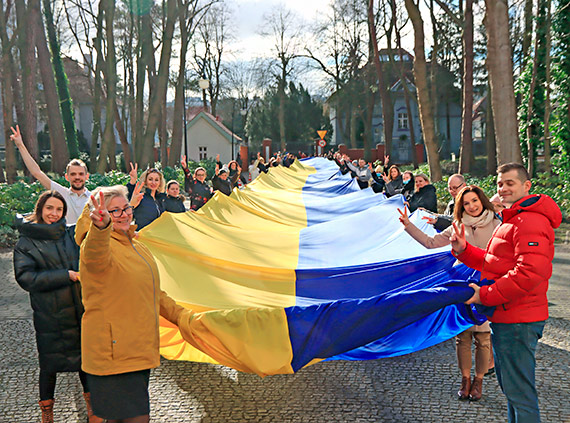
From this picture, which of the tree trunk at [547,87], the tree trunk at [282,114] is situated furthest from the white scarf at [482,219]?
the tree trunk at [282,114]

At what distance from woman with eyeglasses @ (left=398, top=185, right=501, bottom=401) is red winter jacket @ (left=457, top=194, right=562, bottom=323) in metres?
0.98

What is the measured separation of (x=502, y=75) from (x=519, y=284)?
9.88 meters

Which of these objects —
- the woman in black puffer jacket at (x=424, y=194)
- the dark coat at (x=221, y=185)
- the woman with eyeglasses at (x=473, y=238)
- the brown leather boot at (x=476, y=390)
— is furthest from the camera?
the dark coat at (x=221, y=185)

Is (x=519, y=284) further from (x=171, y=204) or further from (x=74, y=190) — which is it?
(x=171, y=204)

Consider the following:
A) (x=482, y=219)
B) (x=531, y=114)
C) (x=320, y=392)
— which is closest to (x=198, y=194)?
(x=320, y=392)

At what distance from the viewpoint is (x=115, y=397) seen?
3.58 m

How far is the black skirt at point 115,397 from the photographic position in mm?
3568

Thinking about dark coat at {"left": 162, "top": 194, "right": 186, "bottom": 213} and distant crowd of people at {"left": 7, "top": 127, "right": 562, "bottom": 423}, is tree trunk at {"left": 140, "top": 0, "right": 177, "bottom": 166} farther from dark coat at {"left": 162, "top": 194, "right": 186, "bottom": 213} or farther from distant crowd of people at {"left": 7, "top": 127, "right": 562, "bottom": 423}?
distant crowd of people at {"left": 7, "top": 127, "right": 562, "bottom": 423}

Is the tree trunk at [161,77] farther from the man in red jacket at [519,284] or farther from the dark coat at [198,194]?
Answer: the man in red jacket at [519,284]

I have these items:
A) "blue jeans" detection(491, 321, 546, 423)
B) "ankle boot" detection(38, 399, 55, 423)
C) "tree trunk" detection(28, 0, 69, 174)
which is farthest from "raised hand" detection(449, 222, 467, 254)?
"tree trunk" detection(28, 0, 69, 174)

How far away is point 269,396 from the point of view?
5.54 m

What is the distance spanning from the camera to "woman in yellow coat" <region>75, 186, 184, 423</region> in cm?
355

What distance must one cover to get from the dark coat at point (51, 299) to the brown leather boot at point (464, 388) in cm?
322

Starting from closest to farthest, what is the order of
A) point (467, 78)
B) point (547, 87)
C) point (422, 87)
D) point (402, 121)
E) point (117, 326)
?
point (117, 326) < point (547, 87) < point (467, 78) < point (422, 87) < point (402, 121)
